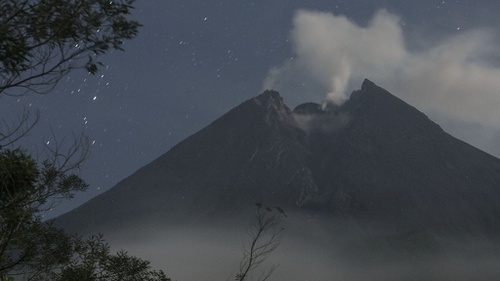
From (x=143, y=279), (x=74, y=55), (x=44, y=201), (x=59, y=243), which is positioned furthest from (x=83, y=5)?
(x=143, y=279)

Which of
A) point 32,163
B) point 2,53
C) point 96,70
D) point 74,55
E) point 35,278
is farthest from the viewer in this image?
point 35,278

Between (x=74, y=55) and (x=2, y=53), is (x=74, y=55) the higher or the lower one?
the higher one

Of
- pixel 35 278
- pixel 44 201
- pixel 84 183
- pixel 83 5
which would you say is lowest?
pixel 35 278

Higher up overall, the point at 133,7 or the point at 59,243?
the point at 133,7

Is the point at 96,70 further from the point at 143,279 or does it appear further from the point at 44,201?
the point at 143,279

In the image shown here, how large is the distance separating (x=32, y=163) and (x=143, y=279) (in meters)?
5.51

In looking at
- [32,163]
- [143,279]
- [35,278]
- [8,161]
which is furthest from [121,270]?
[8,161]

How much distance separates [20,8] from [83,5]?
135 cm

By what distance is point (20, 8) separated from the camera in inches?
410

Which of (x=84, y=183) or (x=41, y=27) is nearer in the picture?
(x=41, y=27)

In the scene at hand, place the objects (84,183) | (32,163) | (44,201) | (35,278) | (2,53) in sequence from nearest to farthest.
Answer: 1. (2,53)
2. (32,163)
3. (44,201)
4. (84,183)
5. (35,278)

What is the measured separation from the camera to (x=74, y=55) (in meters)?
11.3

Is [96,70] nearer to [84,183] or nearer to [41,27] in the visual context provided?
[41,27]

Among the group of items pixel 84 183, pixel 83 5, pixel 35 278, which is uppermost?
pixel 83 5
